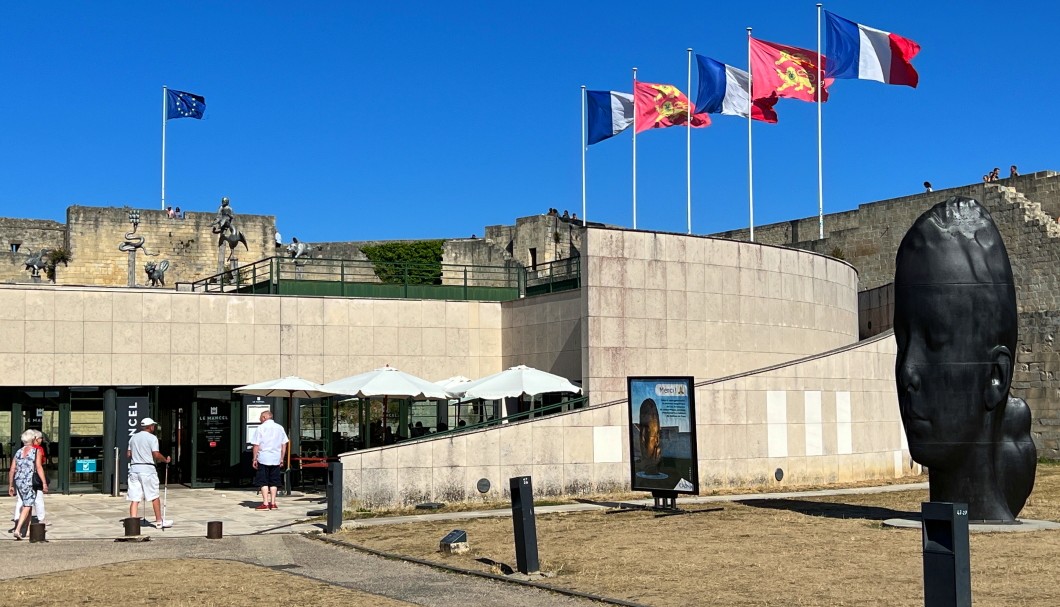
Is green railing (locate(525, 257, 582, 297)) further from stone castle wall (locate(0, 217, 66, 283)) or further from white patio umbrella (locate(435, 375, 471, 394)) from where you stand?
stone castle wall (locate(0, 217, 66, 283))

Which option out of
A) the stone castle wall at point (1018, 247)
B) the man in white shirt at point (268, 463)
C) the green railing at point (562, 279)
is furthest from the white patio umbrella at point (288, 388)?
the stone castle wall at point (1018, 247)

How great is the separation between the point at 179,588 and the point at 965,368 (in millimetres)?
9936

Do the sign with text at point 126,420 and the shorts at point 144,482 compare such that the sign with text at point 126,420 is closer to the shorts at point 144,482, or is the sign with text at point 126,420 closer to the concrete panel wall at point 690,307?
the shorts at point 144,482

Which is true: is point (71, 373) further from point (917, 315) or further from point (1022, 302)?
point (1022, 302)

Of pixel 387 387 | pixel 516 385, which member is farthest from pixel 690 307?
pixel 387 387

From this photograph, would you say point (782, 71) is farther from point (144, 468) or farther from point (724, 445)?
point (144, 468)

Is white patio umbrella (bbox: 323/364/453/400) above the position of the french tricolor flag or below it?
below

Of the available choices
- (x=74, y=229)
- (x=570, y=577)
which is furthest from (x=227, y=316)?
(x=74, y=229)

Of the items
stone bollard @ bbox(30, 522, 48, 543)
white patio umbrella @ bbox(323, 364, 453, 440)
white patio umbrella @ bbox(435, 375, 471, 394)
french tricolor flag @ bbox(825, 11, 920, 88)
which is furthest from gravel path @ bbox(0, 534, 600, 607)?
french tricolor flag @ bbox(825, 11, 920, 88)

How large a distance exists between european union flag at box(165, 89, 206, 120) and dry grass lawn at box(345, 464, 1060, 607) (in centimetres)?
4094

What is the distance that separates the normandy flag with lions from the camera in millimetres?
33688

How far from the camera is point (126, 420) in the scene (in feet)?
83.0

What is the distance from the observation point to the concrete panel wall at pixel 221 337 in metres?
24.7

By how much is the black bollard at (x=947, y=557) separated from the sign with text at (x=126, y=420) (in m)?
19.9
